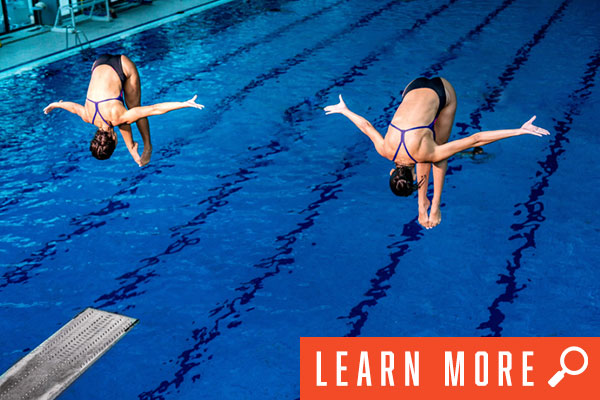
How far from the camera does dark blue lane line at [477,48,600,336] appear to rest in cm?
352

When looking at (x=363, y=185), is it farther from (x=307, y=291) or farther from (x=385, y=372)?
(x=385, y=372)

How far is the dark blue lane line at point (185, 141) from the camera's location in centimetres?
392

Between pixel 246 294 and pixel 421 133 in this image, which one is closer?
pixel 421 133

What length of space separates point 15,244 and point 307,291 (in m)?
1.98

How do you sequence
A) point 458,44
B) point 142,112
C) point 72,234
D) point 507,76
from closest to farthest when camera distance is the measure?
1. point 142,112
2. point 72,234
3. point 507,76
4. point 458,44

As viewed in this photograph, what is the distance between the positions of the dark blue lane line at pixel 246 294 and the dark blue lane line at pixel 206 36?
6.61 ft

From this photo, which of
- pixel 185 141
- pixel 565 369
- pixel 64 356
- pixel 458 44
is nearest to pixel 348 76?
pixel 458 44

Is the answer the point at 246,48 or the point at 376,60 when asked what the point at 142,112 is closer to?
the point at 376,60

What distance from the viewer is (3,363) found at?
3.16 meters

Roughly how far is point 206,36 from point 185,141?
3517 millimetres

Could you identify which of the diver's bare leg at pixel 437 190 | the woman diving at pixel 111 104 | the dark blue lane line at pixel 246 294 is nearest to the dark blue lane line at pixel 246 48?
the woman diving at pixel 111 104

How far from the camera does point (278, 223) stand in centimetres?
438

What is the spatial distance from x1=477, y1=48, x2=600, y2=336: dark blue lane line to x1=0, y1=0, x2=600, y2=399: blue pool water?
0.02 m

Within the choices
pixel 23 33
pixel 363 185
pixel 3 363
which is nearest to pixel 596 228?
pixel 363 185
